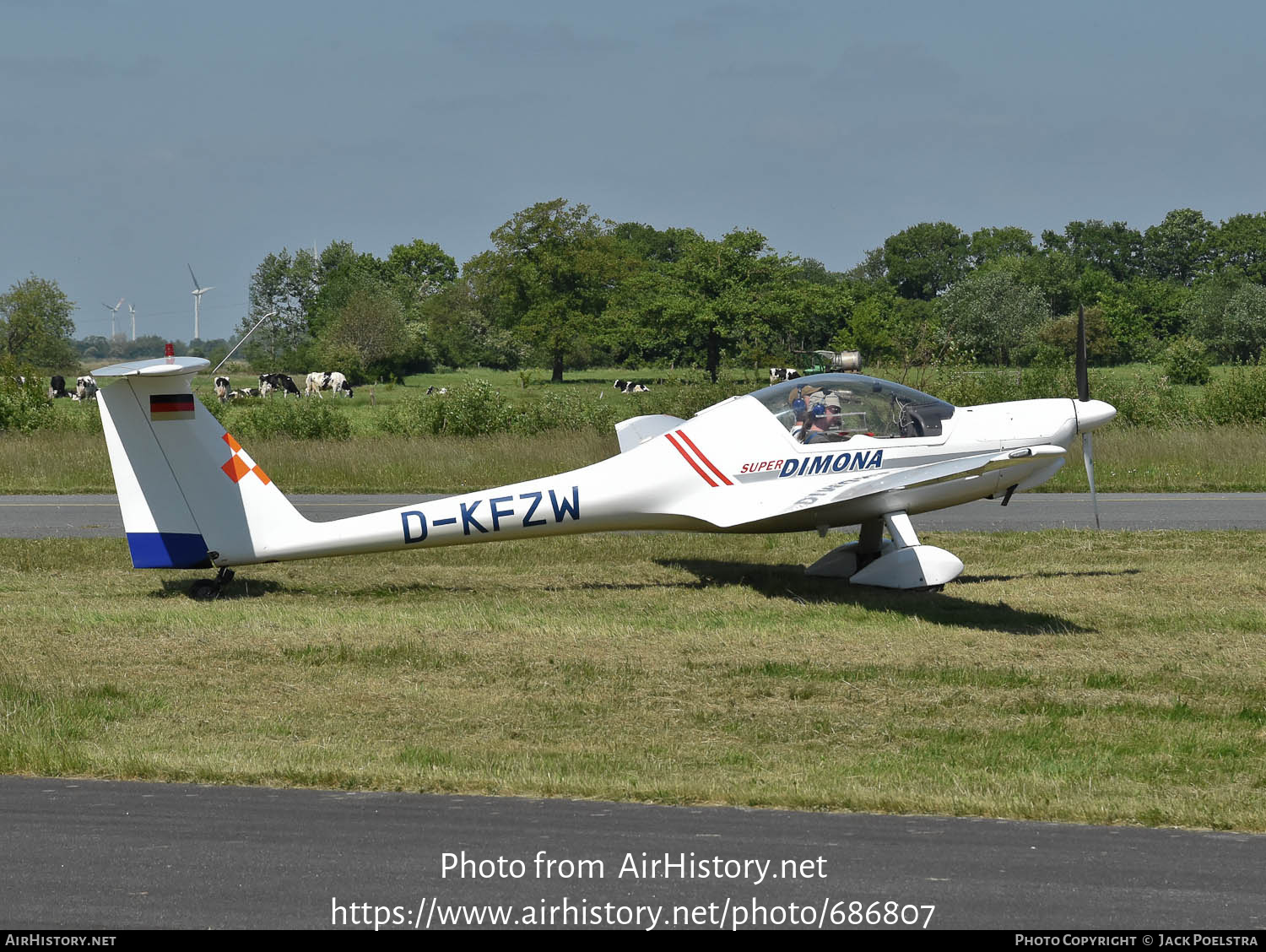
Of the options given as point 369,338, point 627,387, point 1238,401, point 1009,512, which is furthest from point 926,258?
point 1009,512

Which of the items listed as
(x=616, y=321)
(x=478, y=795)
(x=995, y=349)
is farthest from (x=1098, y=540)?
(x=995, y=349)

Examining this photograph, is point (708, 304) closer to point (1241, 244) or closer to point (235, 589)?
point (235, 589)

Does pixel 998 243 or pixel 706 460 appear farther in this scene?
pixel 998 243

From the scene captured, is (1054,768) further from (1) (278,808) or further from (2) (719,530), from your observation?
(2) (719,530)

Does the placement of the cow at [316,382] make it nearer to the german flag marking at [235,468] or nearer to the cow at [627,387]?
the cow at [627,387]

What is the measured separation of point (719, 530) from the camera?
1272 cm

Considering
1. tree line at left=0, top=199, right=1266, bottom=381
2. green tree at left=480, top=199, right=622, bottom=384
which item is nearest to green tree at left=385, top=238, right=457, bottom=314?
tree line at left=0, top=199, right=1266, bottom=381

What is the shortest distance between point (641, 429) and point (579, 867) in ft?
31.7

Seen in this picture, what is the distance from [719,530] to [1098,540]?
5934mm

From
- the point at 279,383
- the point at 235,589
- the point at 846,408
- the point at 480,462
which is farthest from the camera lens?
the point at 279,383

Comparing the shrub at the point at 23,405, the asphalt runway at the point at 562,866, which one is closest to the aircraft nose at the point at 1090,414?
the asphalt runway at the point at 562,866

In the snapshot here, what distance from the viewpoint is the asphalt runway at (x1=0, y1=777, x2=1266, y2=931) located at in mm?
5094

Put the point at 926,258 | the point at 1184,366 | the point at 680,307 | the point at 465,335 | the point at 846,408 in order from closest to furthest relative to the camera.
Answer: the point at 846,408
the point at 1184,366
the point at 680,307
the point at 465,335
the point at 926,258

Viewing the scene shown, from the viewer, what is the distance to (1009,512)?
19016 millimetres
